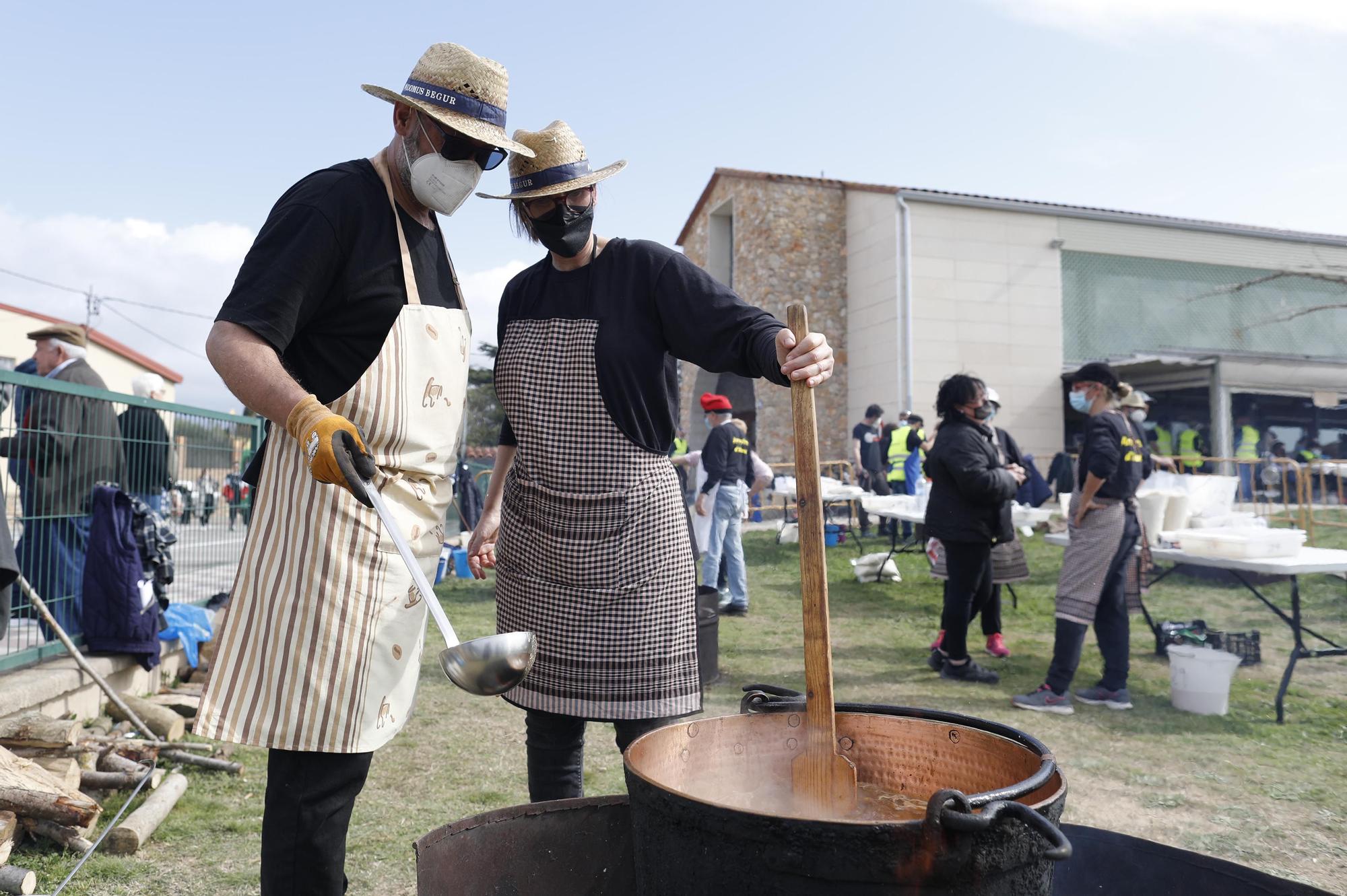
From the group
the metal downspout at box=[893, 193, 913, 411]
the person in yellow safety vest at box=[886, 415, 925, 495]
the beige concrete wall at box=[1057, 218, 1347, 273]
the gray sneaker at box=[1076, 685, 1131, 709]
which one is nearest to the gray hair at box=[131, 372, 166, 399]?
the gray sneaker at box=[1076, 685, 1131, 709]

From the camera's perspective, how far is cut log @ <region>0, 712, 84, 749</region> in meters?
3.41

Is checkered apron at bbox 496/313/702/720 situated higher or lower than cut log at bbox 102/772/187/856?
higher

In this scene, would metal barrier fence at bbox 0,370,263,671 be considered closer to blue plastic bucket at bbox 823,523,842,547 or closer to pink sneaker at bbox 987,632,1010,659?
pink sneaker at bbox 987,632,1010,659

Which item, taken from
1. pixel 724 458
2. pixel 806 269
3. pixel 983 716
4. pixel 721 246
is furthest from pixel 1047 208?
pixel 983 716

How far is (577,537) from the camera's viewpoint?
85.0 inches

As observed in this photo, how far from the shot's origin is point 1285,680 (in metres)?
5.18

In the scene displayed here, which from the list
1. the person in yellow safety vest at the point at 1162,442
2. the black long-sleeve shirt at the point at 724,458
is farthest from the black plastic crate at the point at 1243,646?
the person in yellow safety vest at the point at 1162,442

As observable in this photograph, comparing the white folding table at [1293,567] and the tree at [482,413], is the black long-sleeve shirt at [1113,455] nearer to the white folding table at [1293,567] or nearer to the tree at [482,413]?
the white folding table at [1293,567]

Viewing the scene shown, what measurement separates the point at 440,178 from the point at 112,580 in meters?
3.61

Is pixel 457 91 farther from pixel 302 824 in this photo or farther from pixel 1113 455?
pixel 1113 455

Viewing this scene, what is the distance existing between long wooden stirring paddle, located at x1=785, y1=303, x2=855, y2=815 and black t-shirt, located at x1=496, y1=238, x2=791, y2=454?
1.40ft

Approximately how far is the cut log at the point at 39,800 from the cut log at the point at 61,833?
2 centimetres

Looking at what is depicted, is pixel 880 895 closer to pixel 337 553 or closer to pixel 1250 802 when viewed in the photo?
pixel 337 553

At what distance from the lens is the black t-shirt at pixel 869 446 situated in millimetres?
14539
